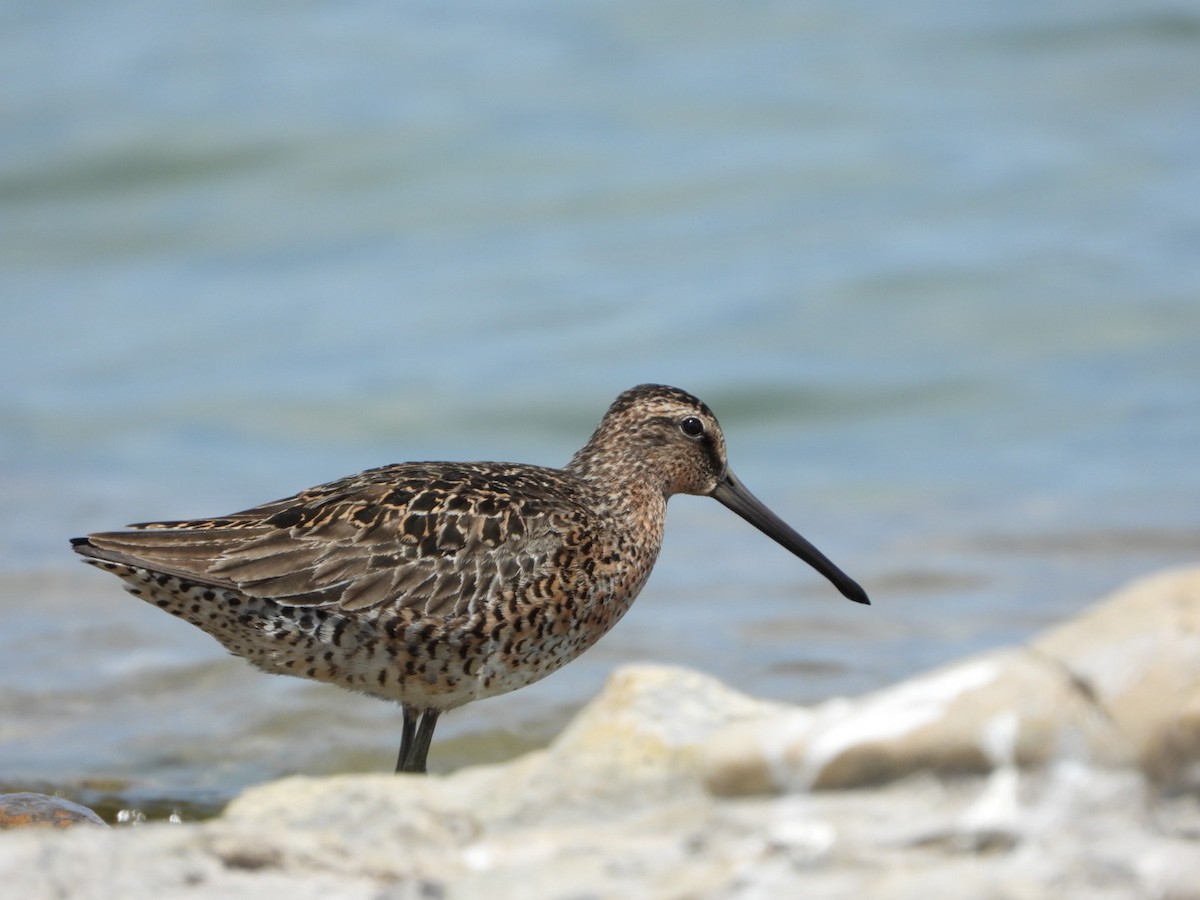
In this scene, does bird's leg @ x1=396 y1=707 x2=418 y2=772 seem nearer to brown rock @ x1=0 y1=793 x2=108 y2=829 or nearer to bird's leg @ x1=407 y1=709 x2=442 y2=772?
bird's leg @ x1=407 y1=709 x2=442 y2=772

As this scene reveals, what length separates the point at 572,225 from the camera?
631 inches

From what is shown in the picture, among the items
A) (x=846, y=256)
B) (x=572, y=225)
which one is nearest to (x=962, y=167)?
(x=846, y=256)

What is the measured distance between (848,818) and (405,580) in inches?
93.0

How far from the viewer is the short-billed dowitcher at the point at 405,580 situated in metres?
5.08

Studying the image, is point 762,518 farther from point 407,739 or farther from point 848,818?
point 848,818

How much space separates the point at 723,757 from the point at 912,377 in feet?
33.2

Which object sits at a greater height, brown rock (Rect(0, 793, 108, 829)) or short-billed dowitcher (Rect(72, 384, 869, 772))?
short-billed dowitcher (Rect(72, 384, 869, 772))

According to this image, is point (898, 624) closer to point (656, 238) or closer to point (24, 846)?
point (24, 846)

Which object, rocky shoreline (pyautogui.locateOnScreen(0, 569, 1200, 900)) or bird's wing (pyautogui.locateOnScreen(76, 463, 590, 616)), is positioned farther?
bird's wing (pyautogui.locateOnScreen(76, 463, 590, 616))

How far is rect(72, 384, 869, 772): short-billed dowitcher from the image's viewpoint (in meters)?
5.08

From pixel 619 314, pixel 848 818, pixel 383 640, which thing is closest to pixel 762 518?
pixel 383 640

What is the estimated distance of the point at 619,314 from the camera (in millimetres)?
14164

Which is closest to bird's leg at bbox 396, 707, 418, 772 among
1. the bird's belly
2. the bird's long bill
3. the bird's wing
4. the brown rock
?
the bird's belly

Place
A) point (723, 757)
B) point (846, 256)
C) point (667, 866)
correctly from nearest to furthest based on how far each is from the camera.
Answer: point (667, 866), point (723, 757), point (846, 256)
